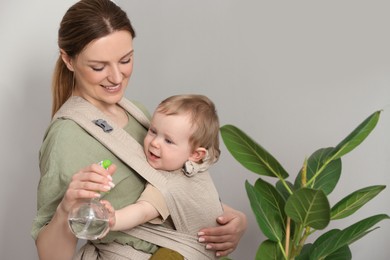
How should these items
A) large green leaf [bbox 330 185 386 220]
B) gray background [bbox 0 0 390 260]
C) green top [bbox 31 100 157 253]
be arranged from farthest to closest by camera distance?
gray background [bbox 0 0 390 260]
green top [bbox 31 100 157 253]
large green leaf [bbox 330 185 386 220]

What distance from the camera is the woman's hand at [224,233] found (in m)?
2.06

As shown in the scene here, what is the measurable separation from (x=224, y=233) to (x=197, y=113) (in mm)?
393

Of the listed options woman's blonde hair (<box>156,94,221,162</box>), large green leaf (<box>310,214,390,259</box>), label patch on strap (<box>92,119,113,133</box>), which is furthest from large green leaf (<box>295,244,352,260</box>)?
label patch on strap (<box>92,119,113,133</box>)

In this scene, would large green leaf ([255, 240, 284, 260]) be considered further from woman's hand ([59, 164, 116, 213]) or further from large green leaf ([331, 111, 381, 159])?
woman's hand ([59, 164, 116, 213])

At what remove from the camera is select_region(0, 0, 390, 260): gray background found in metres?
2.53

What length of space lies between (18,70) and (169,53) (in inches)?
25.1

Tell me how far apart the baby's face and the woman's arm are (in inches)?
12.9

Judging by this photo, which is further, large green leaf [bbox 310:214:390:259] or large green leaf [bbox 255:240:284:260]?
large green leaf [bbox 255:240:284:260]

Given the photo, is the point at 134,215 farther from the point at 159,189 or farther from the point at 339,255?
the point at 339,255

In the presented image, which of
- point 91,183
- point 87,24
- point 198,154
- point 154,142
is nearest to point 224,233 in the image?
point 198,154

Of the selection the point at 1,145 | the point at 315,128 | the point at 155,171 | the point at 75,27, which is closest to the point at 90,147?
the point at 155,171

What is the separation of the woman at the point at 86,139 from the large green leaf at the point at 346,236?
445 mm

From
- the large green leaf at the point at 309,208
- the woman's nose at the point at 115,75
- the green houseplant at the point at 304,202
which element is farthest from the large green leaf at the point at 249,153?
the woman's nose at the point at 115,75

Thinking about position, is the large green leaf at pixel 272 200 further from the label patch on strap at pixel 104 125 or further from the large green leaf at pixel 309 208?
the label patch on strap at pixel 104 125
